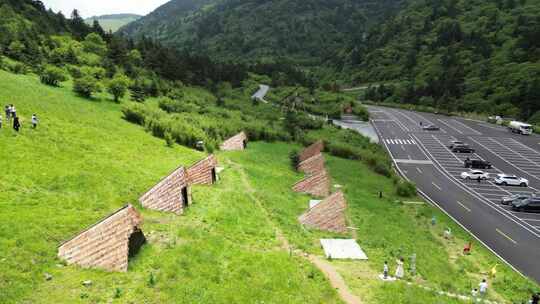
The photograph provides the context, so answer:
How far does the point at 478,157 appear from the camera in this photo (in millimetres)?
79875

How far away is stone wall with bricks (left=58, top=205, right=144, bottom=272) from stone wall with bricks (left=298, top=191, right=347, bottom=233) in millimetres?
16041

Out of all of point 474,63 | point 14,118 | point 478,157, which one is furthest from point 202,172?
point 474,63

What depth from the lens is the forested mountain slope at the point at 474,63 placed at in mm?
129250

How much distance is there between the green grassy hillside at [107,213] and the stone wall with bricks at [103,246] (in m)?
0.59

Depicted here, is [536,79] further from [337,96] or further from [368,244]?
[368,244]

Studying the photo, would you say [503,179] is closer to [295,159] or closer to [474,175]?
[474,175]

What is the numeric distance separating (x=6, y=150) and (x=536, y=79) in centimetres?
13789

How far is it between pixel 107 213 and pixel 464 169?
6213 centimetres

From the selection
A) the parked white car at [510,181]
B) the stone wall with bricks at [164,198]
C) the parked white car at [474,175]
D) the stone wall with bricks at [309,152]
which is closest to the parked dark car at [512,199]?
the parked white car at [510,181]

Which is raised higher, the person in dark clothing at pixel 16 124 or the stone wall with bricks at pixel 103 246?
the person in dark clothing at pixel 16 124

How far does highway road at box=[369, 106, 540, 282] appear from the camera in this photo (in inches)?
1623

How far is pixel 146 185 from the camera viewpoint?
106ft

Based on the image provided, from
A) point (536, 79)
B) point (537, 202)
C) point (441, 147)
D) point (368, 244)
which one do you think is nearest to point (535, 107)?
point (536, 79)

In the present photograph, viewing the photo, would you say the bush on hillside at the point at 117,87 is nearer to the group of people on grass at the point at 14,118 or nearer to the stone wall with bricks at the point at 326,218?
the group of people on grass at the point at 14,118
